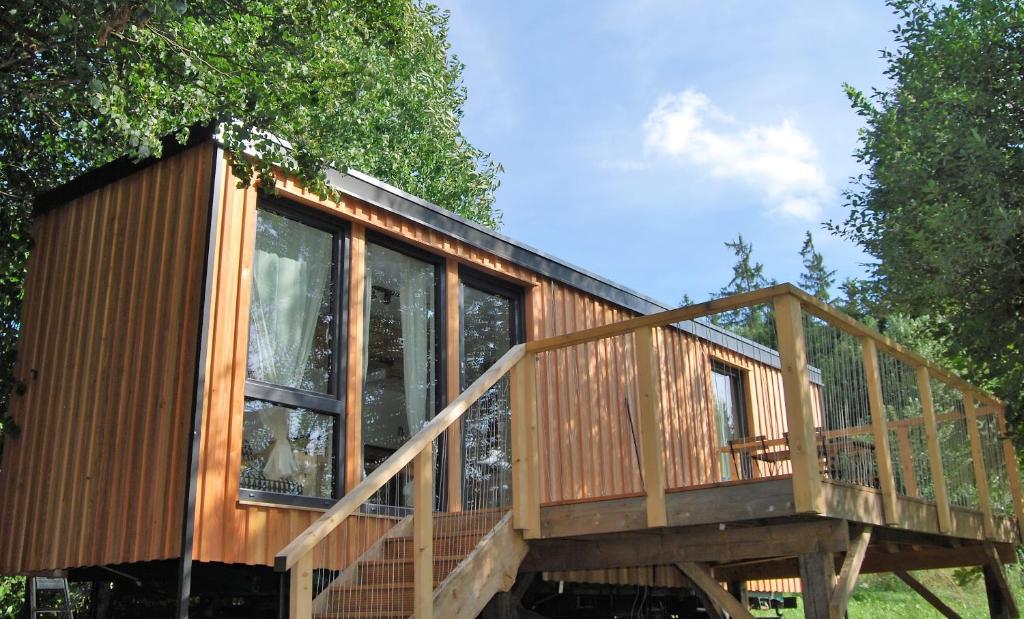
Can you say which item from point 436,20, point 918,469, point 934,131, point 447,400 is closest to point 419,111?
point 436,20

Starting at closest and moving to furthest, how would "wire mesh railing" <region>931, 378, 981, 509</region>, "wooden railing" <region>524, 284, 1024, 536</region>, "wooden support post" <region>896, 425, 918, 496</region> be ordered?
"wooden railing" <region>524, 284, 1024, 536</region> → "wooden support post" <region>896, 425, 918, 496</region> → "wire mesh railing" <region>931, 378, 981, 509</region>

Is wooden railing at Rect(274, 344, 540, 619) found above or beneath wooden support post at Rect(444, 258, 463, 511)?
beneath

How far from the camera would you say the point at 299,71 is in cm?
746

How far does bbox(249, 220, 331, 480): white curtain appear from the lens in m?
5.94

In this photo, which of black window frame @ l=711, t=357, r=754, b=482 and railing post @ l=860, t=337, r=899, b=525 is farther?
black window frame @ l=711, t=357, r=754, b=482

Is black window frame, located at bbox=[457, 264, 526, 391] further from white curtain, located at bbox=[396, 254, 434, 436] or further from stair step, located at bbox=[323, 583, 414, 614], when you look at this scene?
stair step, located at bbox=[323, 583, 414, 614]

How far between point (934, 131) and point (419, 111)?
34.3ft

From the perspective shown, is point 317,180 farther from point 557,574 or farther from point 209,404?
point 557,574

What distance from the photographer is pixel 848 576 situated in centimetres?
518

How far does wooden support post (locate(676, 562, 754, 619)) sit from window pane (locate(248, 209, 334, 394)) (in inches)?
102

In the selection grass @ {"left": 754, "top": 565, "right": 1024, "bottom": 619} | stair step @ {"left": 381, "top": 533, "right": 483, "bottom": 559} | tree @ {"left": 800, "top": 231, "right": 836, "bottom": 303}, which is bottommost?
grass @ {"left": 754, "top": 565, "right": 1024, "bottom": 619}

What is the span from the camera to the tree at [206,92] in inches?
247

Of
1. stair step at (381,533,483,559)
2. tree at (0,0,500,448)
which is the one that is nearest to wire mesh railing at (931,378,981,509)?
stair step at (381,533,483,559)

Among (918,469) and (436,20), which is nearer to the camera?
(918,469)
